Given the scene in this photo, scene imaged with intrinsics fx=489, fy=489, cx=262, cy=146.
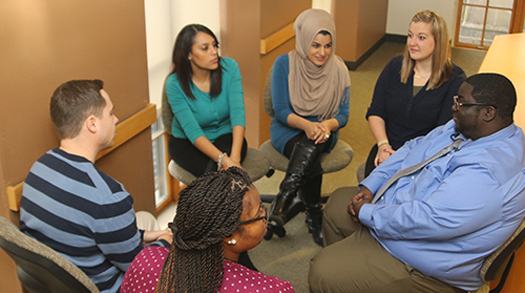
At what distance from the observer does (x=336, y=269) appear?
201 cm

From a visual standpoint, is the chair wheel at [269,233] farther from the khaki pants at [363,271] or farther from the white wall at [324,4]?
the white wall at [324,4]

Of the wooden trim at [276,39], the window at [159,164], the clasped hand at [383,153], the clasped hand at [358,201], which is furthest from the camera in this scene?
the wooden trim at [276,39]

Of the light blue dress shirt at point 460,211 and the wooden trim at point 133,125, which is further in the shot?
the wooden trim at point 133,125

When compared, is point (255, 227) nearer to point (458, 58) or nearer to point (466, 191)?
point (466, 191)

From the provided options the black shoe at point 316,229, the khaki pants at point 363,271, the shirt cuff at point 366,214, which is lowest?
the black shoe at point 316,229

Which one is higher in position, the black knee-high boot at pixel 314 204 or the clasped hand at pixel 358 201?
the clasped hand at pixel 358 201

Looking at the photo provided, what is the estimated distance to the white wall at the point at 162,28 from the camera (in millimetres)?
3172

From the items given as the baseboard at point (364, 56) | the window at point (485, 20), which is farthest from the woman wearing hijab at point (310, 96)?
the window at point (485, 20)

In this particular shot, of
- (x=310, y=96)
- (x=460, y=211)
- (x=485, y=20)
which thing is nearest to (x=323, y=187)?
(x=310, y=96)

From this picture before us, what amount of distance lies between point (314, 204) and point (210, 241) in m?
1.81

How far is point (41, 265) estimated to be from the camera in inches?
59.0

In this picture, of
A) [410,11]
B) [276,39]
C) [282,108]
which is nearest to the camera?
[282,108]

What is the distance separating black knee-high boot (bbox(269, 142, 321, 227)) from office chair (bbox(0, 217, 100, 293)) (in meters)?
1.35

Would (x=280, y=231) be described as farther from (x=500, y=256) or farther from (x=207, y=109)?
(x=500, y=256)
